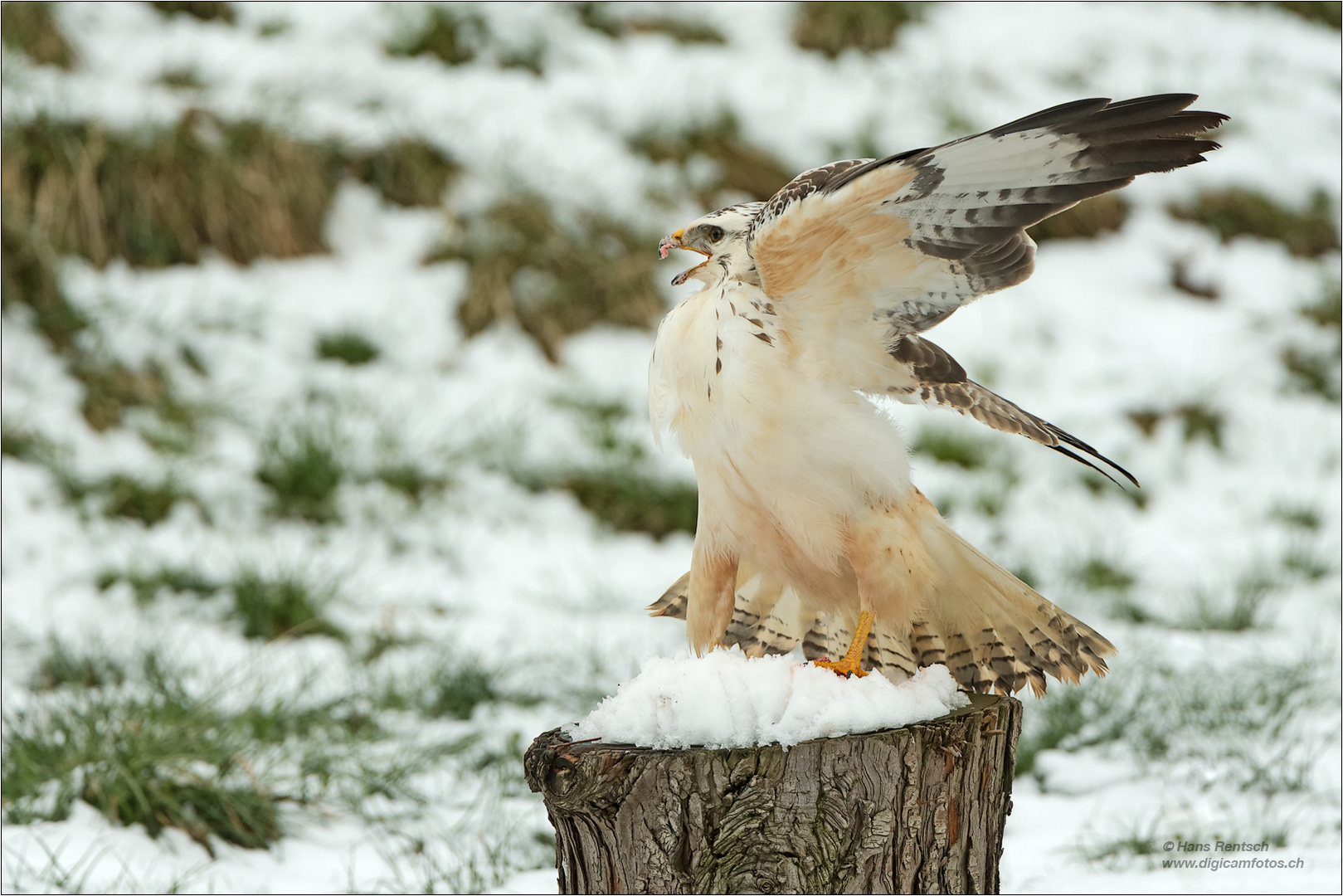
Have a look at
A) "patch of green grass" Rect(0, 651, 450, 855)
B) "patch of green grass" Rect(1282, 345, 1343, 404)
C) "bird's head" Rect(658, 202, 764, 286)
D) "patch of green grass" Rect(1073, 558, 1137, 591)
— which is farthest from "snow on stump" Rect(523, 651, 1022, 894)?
"patch of green grass" Rect(1282, 345, 1343, 404)

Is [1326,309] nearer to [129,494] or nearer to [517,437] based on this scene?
[517,437]

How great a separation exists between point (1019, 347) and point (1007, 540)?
146 centimetres

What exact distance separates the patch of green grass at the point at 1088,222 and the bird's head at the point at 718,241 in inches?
203

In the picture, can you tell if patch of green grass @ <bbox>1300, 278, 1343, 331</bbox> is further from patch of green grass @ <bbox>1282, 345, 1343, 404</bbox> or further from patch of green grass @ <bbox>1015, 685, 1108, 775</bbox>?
patch of green grass @ <bbox>1015, 685, 1108, 775</bbox>

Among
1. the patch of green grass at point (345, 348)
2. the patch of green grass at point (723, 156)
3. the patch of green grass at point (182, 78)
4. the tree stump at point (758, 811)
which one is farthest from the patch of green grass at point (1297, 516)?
the patch of green grass at point (182, 78)

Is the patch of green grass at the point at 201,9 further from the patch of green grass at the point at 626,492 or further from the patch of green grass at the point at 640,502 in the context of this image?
the patch of green grass at the point at 640,502

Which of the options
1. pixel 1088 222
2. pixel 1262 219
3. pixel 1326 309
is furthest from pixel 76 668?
pixel 1262 219

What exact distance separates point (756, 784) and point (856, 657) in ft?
1.27

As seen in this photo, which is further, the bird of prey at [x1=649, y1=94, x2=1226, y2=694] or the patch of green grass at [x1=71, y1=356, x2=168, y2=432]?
the patch of green grass at [x1=71, y1=356, x2=168, y2=432]

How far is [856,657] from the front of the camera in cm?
223

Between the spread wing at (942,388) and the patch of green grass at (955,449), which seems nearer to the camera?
the spread wing at (942,388)

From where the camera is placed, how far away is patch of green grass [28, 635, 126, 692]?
3900 mm

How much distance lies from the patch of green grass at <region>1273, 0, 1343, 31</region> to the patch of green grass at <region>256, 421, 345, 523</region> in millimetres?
7572

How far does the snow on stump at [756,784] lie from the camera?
77.0 inches
